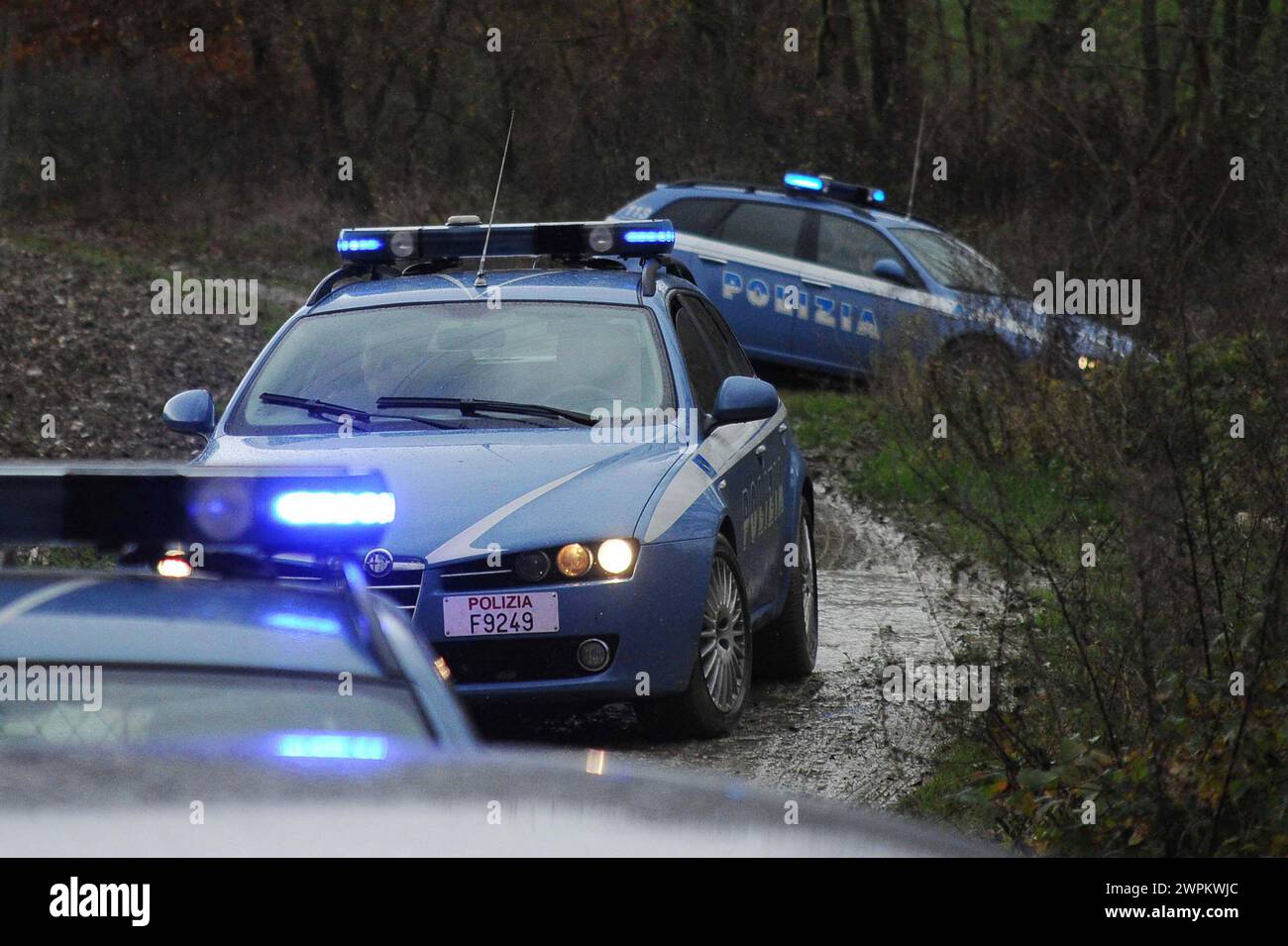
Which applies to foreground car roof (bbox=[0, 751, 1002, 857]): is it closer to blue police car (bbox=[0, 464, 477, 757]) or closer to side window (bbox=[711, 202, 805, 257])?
blue police car (bbox=[0, 464, 477, 757])

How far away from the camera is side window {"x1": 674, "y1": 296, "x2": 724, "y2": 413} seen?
7579 mm

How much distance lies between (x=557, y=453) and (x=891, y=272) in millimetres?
8808

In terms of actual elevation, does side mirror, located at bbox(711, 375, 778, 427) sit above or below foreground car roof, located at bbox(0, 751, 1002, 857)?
above

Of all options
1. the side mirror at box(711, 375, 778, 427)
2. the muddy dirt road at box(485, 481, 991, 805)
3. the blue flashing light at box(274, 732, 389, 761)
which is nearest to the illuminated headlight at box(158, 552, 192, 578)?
the blue flashing light at box(274, 732, 389, 761)

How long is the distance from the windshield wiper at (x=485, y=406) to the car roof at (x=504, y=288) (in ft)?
2.00

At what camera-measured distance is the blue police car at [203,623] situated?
118 inches

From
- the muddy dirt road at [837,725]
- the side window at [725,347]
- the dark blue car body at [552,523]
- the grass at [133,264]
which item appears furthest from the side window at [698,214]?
the dark blue car body at [552,523]

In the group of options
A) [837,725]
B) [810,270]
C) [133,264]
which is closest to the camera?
[837,725]

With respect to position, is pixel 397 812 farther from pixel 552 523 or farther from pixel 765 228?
pixel 765 228

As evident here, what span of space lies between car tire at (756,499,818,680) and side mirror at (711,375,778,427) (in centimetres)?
104

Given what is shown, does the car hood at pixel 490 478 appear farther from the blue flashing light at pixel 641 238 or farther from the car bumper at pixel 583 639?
the blue flashing light at pixel 641 238

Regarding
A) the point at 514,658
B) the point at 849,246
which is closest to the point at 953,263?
the point at 849,246

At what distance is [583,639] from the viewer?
630cm
